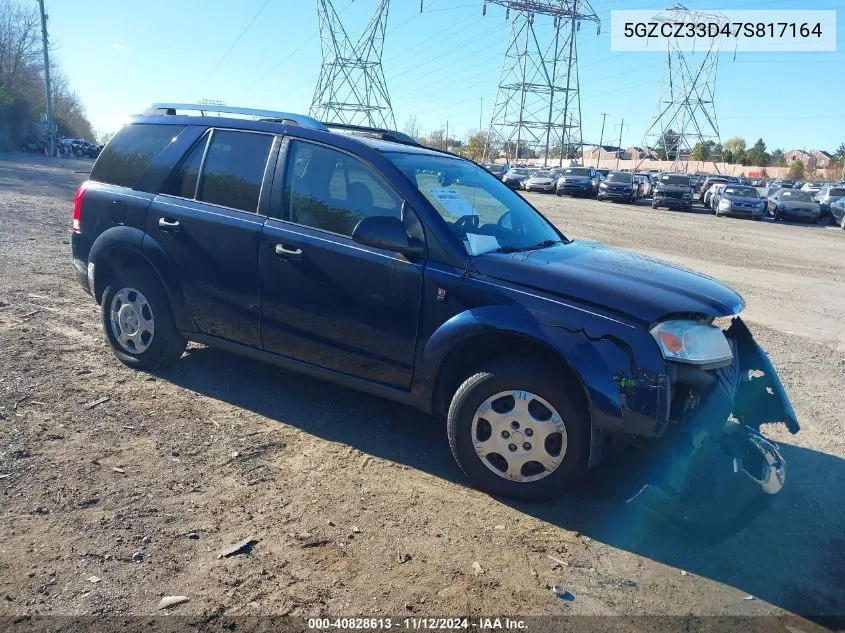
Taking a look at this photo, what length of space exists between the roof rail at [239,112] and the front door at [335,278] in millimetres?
236

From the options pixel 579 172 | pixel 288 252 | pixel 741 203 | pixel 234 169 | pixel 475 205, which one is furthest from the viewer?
pixel 579 172

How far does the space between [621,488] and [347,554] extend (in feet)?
5.55

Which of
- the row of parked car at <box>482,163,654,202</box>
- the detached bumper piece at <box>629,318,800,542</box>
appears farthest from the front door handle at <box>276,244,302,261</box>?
the row of parked car at <box>482,163,654,202</box>

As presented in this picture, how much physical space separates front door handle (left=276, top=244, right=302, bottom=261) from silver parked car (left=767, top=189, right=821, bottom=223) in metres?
30.5

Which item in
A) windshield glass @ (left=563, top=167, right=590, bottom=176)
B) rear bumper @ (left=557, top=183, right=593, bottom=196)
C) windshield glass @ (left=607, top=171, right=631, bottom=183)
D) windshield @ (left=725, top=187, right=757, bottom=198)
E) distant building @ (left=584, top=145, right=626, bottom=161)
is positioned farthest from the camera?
distant building @ (left=584, top=145, right=626, bottom=161)

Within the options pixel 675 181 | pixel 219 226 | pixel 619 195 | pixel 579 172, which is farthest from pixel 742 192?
pixel 219 226

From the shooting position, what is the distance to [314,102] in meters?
46.1

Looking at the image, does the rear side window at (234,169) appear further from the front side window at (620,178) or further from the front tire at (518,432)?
the front side window at (620,178)

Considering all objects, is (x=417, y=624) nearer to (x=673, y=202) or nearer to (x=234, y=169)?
(x=234, y=169)

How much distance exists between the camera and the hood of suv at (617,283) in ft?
11.1

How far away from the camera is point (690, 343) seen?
10.9 feet

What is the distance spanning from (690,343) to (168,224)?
3.52 meters

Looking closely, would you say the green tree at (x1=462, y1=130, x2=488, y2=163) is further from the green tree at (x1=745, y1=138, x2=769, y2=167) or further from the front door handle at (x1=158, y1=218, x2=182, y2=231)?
the front door handle at (x1=158, y1=218, x2=182, y2=231)

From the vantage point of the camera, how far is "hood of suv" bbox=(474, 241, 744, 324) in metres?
3.40
